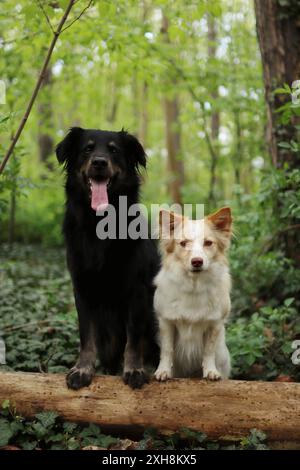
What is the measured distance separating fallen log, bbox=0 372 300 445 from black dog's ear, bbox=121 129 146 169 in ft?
5.45

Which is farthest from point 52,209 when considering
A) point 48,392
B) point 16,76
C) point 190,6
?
point 48,392

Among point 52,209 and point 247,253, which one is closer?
point 247,253

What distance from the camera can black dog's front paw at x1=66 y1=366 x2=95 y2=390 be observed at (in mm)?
3242

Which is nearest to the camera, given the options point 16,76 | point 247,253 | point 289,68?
point 289,68

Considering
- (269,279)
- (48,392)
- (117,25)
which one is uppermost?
(117,25)

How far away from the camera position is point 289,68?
5113 mm

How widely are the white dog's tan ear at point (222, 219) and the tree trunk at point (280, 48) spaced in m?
1.91

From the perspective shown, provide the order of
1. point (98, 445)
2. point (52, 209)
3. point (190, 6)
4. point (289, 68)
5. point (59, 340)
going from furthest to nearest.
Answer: point (52, 209) < point (190, 6) < point (289, 68) < point (59, 340) < point (98, 445)

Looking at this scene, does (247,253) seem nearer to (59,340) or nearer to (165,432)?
(59,340)

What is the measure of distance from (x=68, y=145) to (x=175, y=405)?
197 cm

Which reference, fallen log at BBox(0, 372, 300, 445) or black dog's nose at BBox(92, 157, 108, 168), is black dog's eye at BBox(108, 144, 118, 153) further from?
fallen log at BBox(0, 372, 300, 445)

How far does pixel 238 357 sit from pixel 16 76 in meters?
5.42

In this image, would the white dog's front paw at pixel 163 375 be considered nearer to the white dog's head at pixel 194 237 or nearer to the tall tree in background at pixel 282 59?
the white dog's head at pixel 194 237

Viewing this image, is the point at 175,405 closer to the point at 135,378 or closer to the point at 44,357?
the point at 135,378
